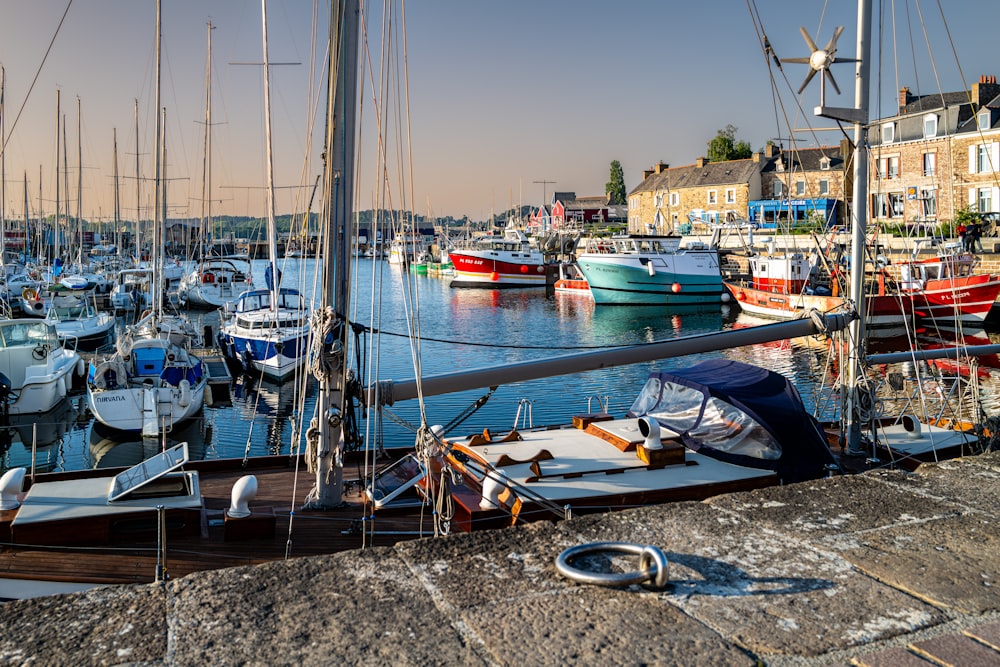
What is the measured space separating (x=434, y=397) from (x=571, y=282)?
4278 centimetres

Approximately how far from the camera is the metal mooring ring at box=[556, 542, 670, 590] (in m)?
3.26

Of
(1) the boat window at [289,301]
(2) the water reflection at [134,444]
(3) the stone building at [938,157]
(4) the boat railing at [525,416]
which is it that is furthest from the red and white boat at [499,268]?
(2) the water reflection at [134,444]

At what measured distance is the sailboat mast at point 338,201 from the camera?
8.24 m

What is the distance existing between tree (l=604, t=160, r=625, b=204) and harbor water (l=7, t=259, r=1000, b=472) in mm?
92345

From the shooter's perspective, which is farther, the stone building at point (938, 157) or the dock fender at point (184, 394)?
the stone building at point (938, 157)

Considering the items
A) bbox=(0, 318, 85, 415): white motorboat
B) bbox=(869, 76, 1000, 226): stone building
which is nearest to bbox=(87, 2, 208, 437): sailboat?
bbox=(0, 318, 85, 415): white motorboat

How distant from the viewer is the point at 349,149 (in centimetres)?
853

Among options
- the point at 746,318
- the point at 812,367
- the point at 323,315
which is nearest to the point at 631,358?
the point at 323,315

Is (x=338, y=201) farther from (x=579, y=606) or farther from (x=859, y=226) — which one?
(x=859, y=226)

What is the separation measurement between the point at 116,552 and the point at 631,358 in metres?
5.59

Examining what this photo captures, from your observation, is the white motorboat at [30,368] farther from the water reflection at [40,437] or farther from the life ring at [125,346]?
the life ring at [125,346]

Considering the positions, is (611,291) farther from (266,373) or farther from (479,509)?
(479,509)

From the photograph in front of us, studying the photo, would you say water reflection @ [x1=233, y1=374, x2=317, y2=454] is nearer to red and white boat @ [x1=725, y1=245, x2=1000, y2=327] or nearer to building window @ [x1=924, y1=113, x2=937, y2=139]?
red and white boat @ [x1=725, y1=245, x2=1000, y2=327]

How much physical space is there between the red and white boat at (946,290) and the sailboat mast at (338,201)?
102 ft
